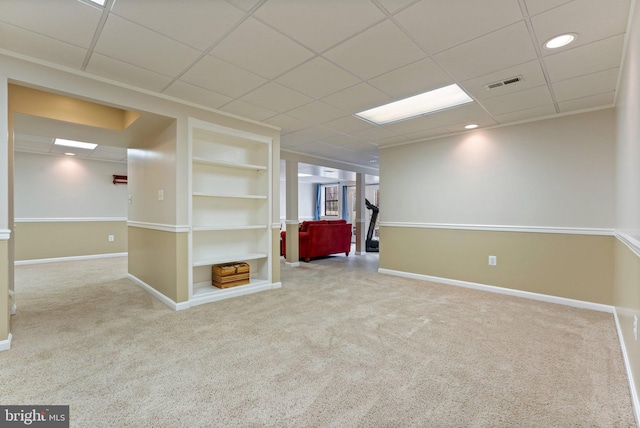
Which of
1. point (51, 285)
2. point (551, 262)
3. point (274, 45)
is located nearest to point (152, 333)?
point (274, 45)

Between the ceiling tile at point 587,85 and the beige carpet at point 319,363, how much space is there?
223 centimetres

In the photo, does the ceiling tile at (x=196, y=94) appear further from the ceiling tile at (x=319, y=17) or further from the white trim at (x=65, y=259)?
the white trim at (x=65, y=259)

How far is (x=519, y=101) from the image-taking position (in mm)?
3098

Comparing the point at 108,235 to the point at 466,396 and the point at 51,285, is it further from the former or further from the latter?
the point at 466,396

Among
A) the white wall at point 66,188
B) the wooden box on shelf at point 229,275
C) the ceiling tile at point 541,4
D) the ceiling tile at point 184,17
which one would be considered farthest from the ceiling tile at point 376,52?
Answer: the white wall at point 66,188

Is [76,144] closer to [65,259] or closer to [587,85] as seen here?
[65,259]

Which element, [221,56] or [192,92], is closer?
[221,56]

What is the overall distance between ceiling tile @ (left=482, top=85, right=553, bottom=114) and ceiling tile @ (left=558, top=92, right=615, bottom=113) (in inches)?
9.3

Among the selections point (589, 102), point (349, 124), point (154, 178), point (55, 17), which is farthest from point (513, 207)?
point (55, 17)

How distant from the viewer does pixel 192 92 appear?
2945mm

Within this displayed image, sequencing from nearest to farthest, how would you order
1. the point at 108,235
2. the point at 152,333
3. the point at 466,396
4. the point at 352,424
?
the point at 352,424, the point at 466,396, the point at 152,333, the point at 108,235

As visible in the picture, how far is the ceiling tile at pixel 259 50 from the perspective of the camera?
195 cm

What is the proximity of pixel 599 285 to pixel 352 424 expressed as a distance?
3.45m

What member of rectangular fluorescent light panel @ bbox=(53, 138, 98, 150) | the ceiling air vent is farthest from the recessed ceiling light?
rectangular fluorescent light panel @ bbox=(53, 138, 98, 150)
